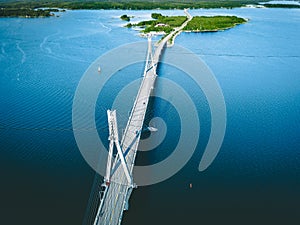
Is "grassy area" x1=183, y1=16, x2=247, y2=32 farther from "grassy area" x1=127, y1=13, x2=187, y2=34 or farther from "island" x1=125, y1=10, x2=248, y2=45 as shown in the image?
"grassy area" x1=127, y1=13, x2=187, y2=34

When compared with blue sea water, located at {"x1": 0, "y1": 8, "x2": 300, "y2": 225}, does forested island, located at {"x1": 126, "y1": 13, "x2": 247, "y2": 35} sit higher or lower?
higher

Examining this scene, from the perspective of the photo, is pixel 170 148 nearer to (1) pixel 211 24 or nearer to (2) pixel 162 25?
(2) pixel 162 25

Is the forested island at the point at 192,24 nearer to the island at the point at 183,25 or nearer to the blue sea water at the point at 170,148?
the island at the point at 183,25

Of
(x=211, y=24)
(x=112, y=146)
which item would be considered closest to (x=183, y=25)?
(x=211, y=24)

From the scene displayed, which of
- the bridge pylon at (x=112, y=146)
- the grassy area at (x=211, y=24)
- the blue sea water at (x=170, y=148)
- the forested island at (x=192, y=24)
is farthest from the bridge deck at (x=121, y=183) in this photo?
→ the grassy area at (x=211, y=24)

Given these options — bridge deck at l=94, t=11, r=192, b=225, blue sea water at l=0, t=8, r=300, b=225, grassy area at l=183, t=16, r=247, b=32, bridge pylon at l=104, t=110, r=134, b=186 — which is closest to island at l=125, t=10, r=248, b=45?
grassy area at l=183, t=16, r=247, b=32
